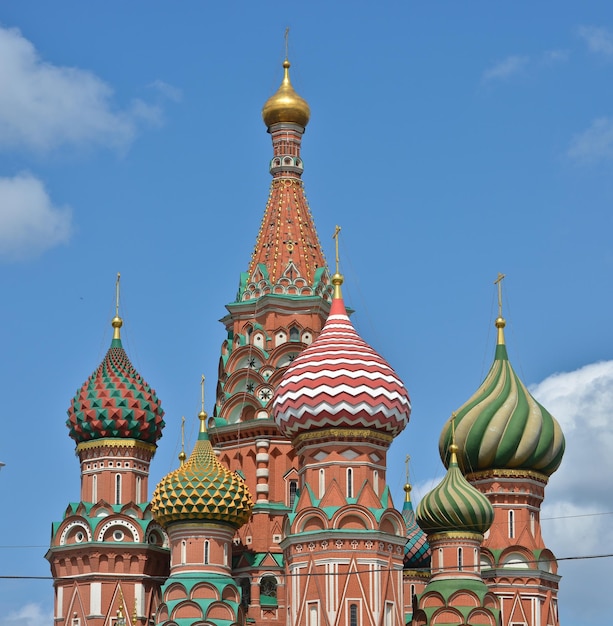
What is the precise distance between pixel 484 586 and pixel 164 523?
7720 mm

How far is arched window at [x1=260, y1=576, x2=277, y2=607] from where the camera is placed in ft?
158

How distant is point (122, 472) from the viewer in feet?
164

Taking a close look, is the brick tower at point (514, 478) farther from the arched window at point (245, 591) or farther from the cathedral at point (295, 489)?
the arched window at point (245, 591)

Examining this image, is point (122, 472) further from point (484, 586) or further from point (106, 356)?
point (484, 586)

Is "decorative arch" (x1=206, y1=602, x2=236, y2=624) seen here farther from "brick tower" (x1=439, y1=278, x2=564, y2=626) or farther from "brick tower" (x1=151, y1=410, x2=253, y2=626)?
"brick tower" (x1=439, y1=278, x2=564, y2=626)

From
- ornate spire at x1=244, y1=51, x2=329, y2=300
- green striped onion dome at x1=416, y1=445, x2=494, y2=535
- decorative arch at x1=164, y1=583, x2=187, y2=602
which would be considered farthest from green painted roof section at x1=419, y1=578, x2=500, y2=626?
ornate spire at x1=244, y1=51, x2=329, y2=300

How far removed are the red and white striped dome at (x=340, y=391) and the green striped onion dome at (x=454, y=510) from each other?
187 centimetres

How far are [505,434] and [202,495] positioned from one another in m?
8.60

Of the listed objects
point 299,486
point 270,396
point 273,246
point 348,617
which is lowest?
point 348,617

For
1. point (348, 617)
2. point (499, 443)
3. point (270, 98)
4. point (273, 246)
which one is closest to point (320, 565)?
point (348, 617)

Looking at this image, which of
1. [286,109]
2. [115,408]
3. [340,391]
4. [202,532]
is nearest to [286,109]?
[286,109]

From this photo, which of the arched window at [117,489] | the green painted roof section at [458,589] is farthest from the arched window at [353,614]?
the arched window at [117,489]

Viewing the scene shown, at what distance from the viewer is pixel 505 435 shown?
50375 mm

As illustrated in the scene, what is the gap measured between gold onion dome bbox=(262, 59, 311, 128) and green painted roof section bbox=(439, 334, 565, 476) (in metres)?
9.12
